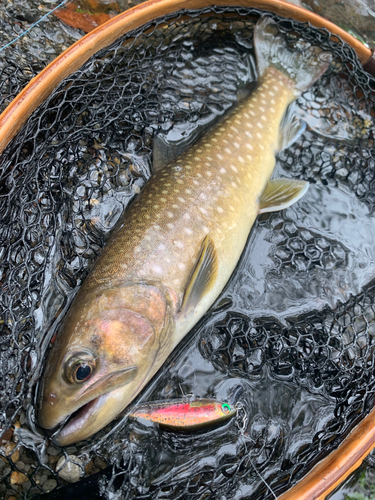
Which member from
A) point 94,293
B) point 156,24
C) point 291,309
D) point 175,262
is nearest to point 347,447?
point 291,309

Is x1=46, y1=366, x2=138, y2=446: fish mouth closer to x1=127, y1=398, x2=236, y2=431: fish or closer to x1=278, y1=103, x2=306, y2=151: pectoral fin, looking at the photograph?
x1=127, y1=398, x2=236, y2=431: fish

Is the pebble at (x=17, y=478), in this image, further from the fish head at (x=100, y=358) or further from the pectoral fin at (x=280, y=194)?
the pectoral fin at (x=280, y=194)

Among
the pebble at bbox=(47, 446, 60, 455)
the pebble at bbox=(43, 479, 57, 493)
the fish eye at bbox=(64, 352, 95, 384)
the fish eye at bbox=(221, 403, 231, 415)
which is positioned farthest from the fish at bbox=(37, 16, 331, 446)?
the fish eye at bbox=(221, 403, 231, 415)

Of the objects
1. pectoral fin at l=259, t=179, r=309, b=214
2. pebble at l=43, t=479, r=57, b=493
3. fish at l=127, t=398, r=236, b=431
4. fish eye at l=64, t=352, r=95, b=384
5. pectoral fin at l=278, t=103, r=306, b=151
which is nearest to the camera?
fish eye at l=64, t=352, r=95, b=384

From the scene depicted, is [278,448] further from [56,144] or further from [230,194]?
[56,144]

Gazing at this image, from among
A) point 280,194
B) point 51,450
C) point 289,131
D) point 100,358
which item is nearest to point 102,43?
point 289,131

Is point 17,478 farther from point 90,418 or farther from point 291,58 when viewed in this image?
point 291,58
